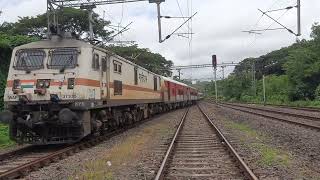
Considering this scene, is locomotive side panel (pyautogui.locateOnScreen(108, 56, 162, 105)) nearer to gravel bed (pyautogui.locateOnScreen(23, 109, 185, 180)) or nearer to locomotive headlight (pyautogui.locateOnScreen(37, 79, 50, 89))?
gravel bed (pyautogui.locateOnScreen(23, 109, 185, 180))

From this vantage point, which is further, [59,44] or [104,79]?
[104,79]

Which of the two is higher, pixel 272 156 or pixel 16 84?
pixel 16 84

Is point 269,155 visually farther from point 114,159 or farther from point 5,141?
point 5,141

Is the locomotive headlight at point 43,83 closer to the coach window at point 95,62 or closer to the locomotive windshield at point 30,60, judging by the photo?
the locomotive windshield at point 30,60

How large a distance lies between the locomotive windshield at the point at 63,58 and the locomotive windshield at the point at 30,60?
0.35 metres

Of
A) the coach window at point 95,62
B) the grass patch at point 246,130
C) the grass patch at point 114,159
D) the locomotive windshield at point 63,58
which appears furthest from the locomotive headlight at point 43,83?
the grass patch at point 246,130

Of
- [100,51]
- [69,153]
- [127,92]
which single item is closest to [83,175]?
[69,153]

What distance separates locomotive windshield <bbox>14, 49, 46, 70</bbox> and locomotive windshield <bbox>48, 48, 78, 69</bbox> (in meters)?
0.35

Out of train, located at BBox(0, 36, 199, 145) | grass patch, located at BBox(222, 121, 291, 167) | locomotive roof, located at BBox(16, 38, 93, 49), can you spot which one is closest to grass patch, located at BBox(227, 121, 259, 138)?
grass patch, located at BBox(222, 121, 291, 167)

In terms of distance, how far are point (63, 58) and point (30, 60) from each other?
1117mm

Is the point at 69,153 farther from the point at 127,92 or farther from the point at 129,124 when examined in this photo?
the point at 129,124

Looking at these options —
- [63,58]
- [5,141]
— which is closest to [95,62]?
[63,58]

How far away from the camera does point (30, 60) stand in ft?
53.1

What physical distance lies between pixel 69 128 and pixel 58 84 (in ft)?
4.63
